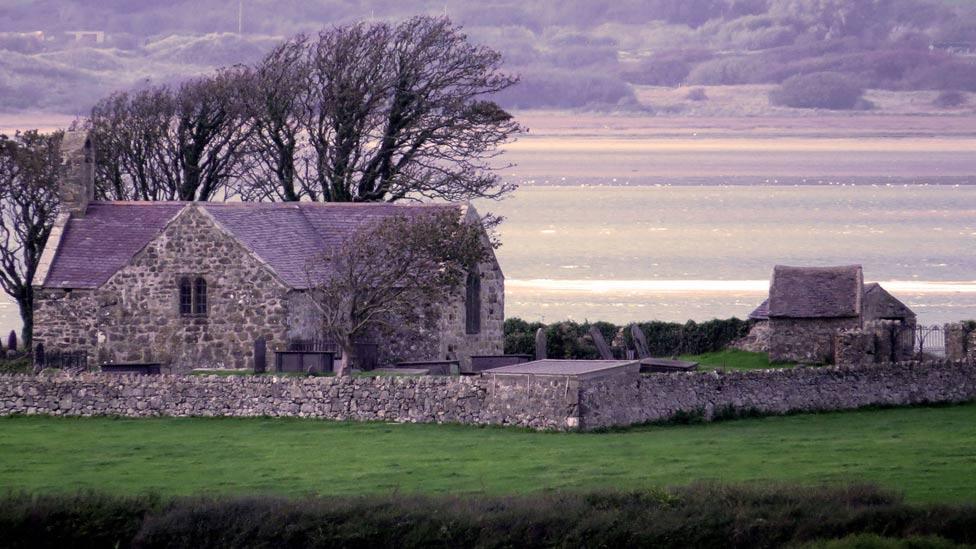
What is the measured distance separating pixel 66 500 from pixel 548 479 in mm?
8899

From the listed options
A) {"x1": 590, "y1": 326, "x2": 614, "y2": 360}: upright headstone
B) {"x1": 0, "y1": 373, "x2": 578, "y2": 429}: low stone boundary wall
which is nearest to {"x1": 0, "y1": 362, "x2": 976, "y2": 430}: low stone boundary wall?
{"x1": 0, "y1": 373, "x2": 578, "y2": 429}: low stone boundary wall

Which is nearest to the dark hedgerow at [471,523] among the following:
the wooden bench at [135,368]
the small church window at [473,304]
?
the wooden bench at [135,368]

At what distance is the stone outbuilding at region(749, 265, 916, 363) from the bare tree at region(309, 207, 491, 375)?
10.6m

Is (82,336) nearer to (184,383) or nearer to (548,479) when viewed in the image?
(184,383)

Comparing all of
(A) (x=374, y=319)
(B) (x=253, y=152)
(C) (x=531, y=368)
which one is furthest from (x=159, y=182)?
(C) (x=531, y=368)

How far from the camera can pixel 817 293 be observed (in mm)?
59062

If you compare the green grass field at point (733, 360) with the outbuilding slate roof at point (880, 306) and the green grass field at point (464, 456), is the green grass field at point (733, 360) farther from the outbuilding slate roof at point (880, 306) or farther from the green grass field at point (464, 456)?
the green grass field at point (464, 456)

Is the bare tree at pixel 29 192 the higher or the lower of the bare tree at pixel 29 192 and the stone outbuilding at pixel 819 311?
the higher

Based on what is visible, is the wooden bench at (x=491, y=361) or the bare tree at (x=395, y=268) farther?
the wooden bench at (x=491, y=361)

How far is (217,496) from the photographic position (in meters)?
33.5

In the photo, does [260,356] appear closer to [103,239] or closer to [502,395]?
[103,239]

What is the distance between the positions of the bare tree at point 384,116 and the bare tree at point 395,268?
2141 cm

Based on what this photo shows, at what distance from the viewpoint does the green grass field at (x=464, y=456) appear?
35.2 meters

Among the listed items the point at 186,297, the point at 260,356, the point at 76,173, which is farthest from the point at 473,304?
the point at 76,173
